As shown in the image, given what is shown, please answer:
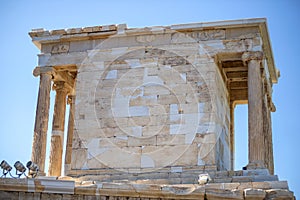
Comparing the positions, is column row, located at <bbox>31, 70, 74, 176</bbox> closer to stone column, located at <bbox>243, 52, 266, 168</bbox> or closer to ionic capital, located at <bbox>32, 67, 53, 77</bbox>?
ionic capital, located at <bbox>32, 67, 53, 77</bbox>

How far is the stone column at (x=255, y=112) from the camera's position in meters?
27.3

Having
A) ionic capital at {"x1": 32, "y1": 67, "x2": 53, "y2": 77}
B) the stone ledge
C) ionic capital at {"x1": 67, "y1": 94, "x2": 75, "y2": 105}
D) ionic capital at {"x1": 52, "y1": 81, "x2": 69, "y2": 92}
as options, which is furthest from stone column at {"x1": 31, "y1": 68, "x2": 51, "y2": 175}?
the stone ledge

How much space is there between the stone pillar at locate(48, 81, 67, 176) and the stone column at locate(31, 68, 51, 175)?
1.68m

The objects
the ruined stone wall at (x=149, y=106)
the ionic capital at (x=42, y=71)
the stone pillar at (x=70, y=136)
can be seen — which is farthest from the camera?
the stone pillar at (x=70, y=136)

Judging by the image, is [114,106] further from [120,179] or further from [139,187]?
[139,187]

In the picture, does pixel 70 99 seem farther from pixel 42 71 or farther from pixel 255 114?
pixel 255 114

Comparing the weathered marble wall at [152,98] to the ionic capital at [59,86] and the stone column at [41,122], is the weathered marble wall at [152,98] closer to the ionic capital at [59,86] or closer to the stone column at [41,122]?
the stone column at [41,122]

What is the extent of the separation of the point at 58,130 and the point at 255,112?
8.02 metres

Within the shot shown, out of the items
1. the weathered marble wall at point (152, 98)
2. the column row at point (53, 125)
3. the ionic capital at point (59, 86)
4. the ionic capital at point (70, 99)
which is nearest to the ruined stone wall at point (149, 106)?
the weathered marble wall at point (152, 98)

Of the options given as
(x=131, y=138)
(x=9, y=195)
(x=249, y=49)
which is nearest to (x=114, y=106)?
(x=131, y=138)

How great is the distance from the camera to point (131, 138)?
92.9ft

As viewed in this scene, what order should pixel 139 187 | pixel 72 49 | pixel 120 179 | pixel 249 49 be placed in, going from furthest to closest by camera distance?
1. pixel 72 49
2. pixel 249 49
3. pixel 120 179
4. pixel 139 187

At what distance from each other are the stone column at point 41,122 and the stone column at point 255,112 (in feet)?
24.1

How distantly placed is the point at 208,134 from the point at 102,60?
16.5ft
